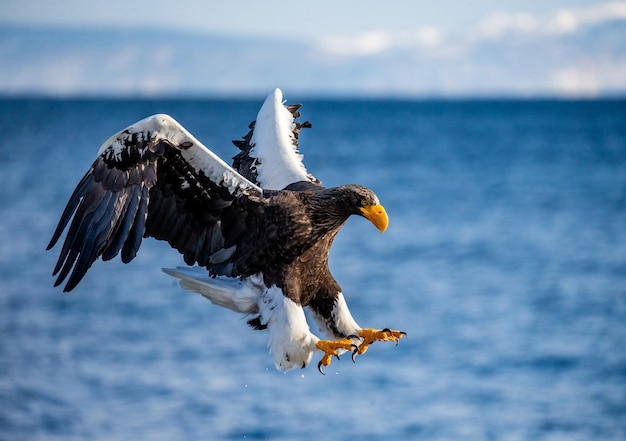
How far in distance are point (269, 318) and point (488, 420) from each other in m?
5.31

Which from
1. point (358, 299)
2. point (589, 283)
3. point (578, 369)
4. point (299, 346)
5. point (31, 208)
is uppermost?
point (31, 208)

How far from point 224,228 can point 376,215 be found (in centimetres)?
96

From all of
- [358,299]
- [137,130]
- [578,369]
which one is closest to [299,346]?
[137,130]

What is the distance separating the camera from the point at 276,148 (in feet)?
23.8

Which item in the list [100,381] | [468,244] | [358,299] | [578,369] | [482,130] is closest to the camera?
[100,381]

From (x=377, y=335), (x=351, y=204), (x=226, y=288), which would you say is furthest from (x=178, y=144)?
(x=377, y=335)

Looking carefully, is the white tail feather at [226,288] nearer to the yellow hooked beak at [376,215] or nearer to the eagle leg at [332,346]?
the eagle leg at [332,346]

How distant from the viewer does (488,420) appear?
10898 mm

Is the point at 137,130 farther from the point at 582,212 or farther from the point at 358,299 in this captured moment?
the point at 582,212

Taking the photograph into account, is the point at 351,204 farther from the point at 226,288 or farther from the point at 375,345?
the point at 375,345

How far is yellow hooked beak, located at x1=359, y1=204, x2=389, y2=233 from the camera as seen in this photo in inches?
236

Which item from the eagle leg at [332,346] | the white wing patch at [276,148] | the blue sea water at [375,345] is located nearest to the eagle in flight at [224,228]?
the eagle leg at [332,346]

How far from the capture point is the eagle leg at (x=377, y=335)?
6062 mm

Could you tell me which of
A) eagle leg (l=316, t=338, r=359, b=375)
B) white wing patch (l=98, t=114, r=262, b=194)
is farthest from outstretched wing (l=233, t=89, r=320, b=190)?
eagle leg (l=316, t=338, r=359, b=375)
